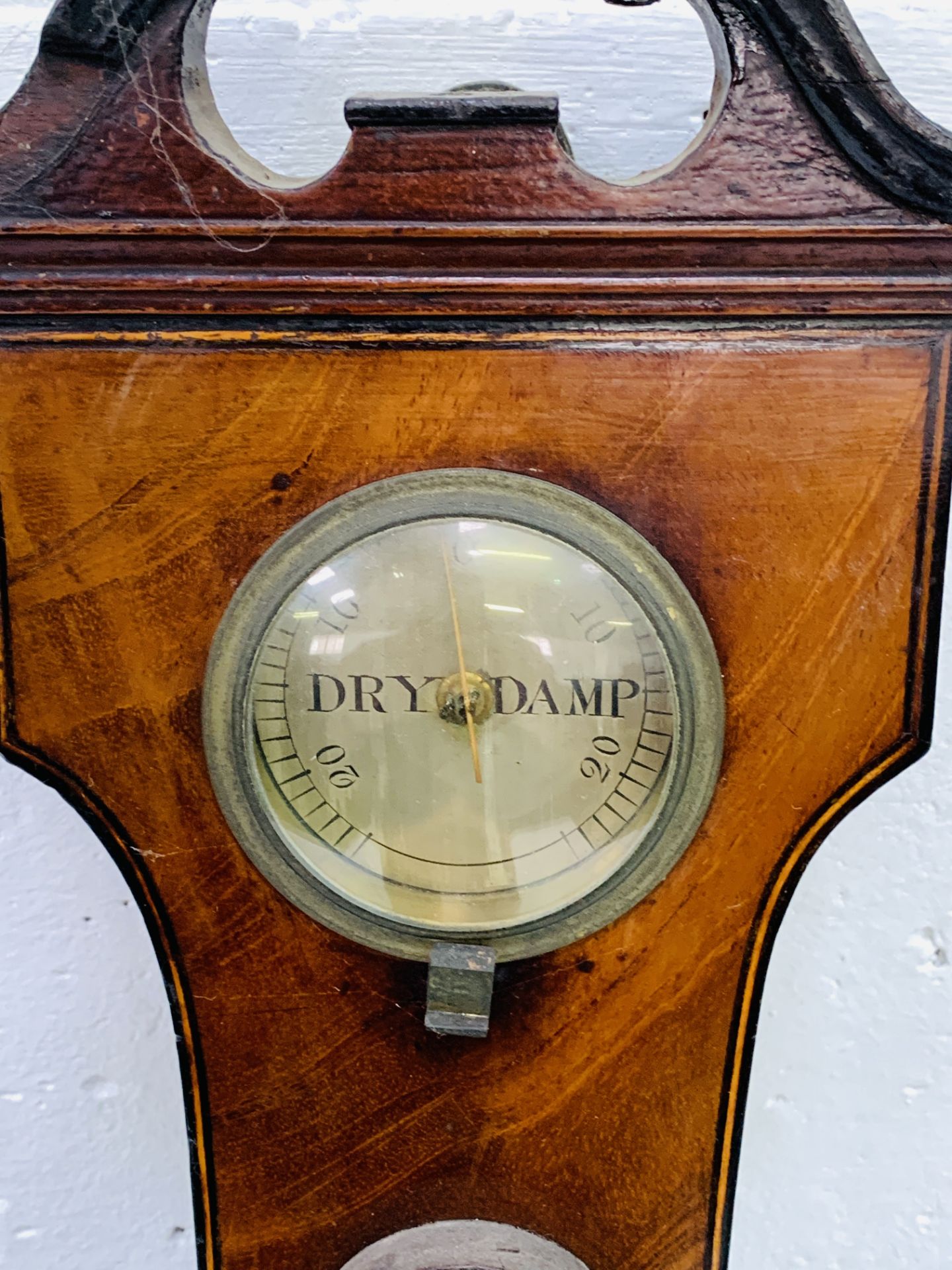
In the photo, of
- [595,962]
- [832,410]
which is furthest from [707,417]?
[595,962]

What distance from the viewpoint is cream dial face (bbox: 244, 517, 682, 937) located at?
1.62 ft

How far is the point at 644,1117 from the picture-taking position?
0.53 m

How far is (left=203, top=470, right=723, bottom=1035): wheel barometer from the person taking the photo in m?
0.49

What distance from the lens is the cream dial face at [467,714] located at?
0.49 meters

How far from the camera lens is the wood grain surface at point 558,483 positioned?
487 mm

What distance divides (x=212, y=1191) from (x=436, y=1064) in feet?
0.45

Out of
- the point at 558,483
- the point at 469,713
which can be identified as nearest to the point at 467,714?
the point at 469,713

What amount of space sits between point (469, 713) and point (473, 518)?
9 cm

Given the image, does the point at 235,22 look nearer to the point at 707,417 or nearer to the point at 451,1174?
the point at 707,417

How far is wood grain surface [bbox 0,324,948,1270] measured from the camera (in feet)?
1.60

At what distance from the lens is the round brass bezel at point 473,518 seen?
49 cm

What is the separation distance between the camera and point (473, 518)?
1.62 ft

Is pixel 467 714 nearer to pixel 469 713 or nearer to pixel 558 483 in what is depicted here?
pixel 469 713

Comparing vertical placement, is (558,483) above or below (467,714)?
above
